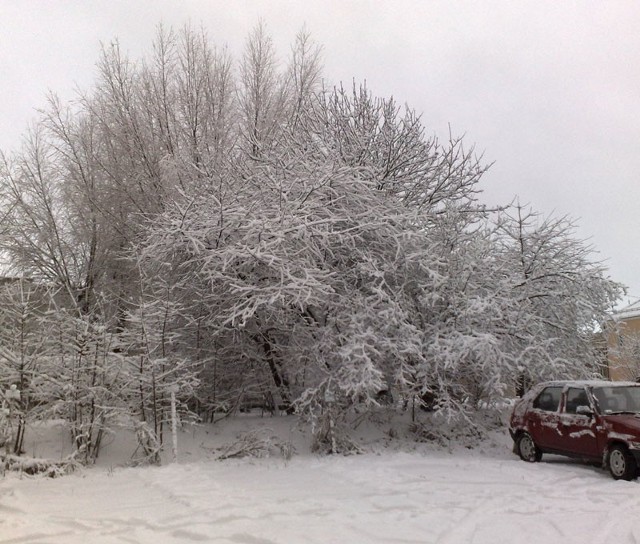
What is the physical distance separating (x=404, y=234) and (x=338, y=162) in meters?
2.22

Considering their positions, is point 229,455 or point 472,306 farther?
point 472,306

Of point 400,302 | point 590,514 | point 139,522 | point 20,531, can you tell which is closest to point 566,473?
point 590,514

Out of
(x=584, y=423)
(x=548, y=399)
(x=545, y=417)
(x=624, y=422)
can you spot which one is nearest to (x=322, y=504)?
(x=624, y=422)

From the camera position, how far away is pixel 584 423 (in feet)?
31.1

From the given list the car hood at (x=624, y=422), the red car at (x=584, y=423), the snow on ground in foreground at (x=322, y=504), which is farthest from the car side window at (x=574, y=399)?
the snow on ground in foreground at (x=322, y=504)

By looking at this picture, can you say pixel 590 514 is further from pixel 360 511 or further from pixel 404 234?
pixel 404 234

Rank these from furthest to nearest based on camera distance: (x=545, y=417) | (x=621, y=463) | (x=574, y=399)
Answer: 1. (x=545, y=417)
2. (x=574, y=399)
3. (x=621, y=463)

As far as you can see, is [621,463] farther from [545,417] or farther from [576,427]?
[545,417]

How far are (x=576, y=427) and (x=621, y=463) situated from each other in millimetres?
1078

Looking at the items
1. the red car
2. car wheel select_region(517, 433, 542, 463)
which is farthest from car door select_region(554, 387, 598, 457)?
car wheel select_region(517, 433, 542, 463)

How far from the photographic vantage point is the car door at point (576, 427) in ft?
30.5

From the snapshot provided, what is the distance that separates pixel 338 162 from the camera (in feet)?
42.1

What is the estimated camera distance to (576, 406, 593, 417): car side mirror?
938 centimetres

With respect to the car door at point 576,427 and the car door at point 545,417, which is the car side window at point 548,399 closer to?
the car door at point 545,417
